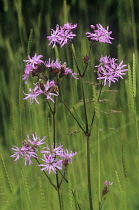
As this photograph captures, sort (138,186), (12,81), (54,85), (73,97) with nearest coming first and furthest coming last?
(54,85) < (73,97) < (138,186) < (12,81)

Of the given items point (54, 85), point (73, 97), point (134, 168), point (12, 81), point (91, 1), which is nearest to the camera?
point (54, 85)

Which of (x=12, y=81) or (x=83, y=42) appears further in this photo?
(x=12, y=81)

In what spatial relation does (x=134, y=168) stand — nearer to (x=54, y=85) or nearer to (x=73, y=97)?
(x=73, y=97)

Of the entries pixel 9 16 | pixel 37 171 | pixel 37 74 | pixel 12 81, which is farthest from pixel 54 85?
pixel 12 81

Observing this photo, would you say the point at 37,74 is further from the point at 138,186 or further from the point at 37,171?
the point at 138,186

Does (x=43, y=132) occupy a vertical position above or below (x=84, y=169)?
above

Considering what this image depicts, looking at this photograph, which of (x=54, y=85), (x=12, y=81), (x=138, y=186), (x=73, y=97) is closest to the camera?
(x=54, y=85)

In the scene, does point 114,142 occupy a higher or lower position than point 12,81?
lower

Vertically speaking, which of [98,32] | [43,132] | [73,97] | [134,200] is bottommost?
[134,200]

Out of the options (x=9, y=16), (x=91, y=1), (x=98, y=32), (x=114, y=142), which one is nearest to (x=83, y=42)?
(x=9, y=16)
